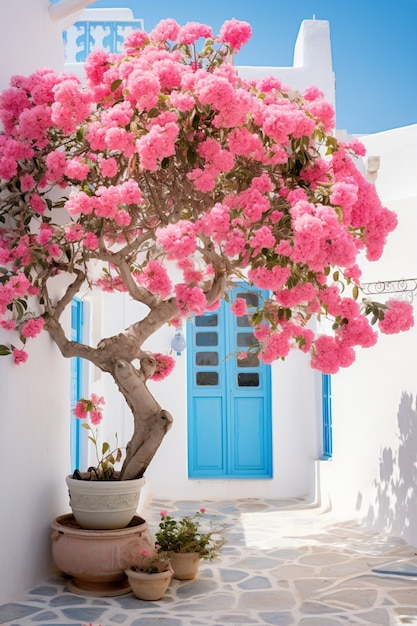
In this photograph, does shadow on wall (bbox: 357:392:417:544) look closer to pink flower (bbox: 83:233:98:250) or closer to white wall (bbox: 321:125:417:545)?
white wall (bbox: 321:125:417:545)

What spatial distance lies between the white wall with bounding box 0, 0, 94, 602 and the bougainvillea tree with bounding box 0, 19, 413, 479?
0.31m

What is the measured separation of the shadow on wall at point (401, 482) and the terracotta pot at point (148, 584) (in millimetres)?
2683

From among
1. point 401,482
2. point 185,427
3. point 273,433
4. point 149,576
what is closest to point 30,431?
point 149,576

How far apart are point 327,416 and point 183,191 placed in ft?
17.3

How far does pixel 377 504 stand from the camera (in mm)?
7586

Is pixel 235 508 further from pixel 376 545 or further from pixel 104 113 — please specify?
pixel 104 113

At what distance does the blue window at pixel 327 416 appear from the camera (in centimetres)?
967

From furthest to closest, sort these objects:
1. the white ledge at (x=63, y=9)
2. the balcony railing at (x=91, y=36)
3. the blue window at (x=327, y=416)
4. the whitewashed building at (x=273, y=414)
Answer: the balcony railing at (x=91, y=36)
the blue window at (x=327, y=416)
the white ledge at (x=63, y=9)
the whitewashed building at (x=273, y=414)

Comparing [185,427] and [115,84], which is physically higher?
[115,84]

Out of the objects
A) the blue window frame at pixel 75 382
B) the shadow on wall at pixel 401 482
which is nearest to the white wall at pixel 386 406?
the shadow on wall at pixel 401 482

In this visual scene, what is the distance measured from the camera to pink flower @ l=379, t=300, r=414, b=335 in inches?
206

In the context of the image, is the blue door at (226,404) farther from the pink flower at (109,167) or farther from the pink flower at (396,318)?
the pink flower at (109,167)

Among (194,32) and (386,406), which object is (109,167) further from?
(386,406)

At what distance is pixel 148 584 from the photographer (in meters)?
5.18
